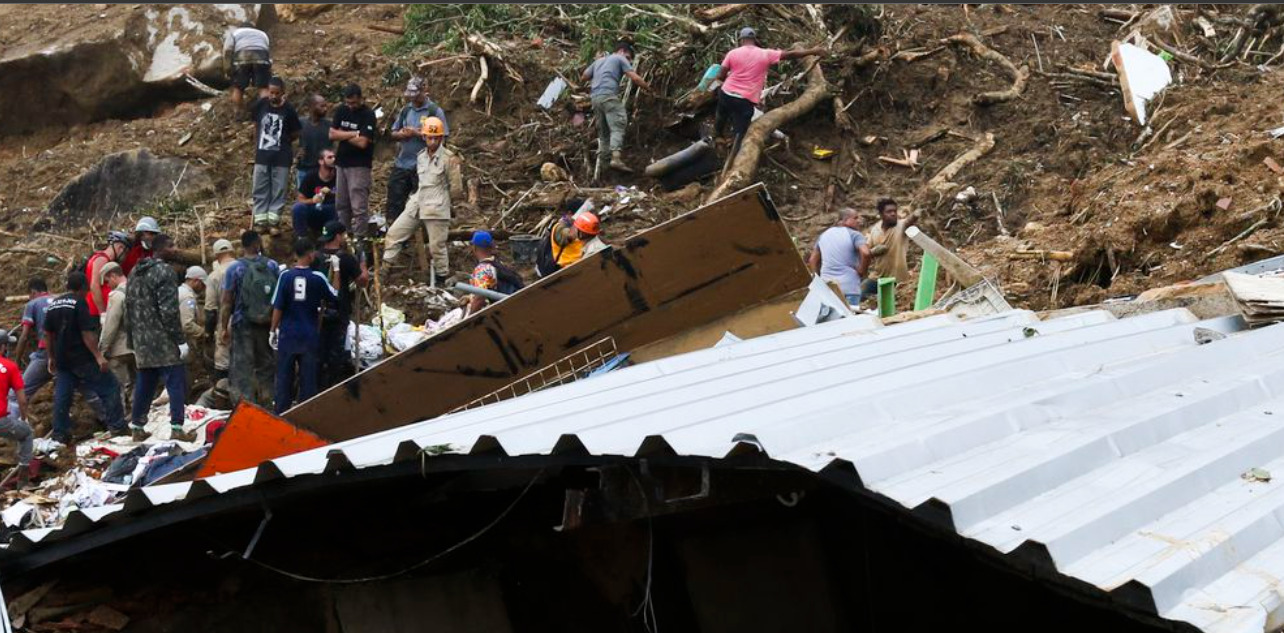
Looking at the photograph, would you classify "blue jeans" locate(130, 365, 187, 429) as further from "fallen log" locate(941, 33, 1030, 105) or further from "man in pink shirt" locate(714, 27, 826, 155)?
"fallen log" locate(941, 33, 1030, 105)

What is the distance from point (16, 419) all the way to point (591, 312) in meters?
5.12

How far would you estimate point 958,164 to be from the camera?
1608cm

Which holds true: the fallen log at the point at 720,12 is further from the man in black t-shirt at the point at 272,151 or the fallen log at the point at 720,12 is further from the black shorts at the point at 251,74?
the man in black t-shirt at the point at 272,151

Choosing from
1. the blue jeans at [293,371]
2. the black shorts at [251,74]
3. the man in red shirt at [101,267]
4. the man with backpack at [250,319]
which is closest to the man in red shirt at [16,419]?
the man in red shirt at [101,267]

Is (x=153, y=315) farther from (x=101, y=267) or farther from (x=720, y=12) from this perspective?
(x=720, y=12)

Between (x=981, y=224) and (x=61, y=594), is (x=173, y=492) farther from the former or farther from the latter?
(x=981, y=224)

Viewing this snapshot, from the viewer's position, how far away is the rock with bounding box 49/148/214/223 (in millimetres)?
17094

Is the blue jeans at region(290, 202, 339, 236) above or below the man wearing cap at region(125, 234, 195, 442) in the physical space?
below

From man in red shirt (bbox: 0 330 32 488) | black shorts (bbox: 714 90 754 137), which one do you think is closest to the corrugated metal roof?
man in red shirt (bbox: 0 330 32 488)

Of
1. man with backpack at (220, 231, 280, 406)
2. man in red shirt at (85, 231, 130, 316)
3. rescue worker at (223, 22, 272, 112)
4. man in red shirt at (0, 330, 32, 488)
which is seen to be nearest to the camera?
man in red shirt at (0, 330, 32, 488)

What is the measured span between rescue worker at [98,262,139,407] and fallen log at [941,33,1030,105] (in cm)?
982

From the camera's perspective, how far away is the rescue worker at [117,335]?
12.0 meters

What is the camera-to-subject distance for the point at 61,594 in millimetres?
5281

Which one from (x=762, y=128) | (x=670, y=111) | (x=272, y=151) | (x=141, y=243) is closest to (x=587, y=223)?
(x=141, y=243)
